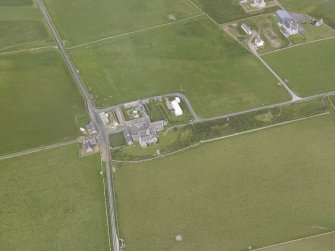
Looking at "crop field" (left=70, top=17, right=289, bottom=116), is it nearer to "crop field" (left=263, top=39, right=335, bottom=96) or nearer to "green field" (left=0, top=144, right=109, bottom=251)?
"crop field" (left=263, top=39, right=335, bottom=96)

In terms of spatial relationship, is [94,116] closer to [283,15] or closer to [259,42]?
[259,42]

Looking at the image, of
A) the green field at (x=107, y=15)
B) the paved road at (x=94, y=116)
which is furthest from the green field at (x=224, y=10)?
the paved road at (x=94, y=116)

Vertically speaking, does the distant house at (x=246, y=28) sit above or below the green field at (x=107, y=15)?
below

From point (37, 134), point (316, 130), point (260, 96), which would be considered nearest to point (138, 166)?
point (37, 134)

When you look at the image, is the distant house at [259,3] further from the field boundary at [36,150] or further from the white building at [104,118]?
the field boundary at [36,150]

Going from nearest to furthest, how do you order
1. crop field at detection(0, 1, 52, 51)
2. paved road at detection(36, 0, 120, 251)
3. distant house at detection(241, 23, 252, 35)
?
paved road at detection(36, 0, 120, 251), crop field at detection(0, 1, 52, 51), distant house at detection(241, 23, 252, 35)

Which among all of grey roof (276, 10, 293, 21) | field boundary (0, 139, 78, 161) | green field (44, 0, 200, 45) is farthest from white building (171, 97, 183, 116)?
grey roof (276, 10, 293, 21)

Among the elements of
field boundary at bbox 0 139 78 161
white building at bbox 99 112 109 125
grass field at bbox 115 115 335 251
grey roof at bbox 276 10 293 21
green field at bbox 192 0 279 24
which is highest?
green field at bbox 192 0 279 24
